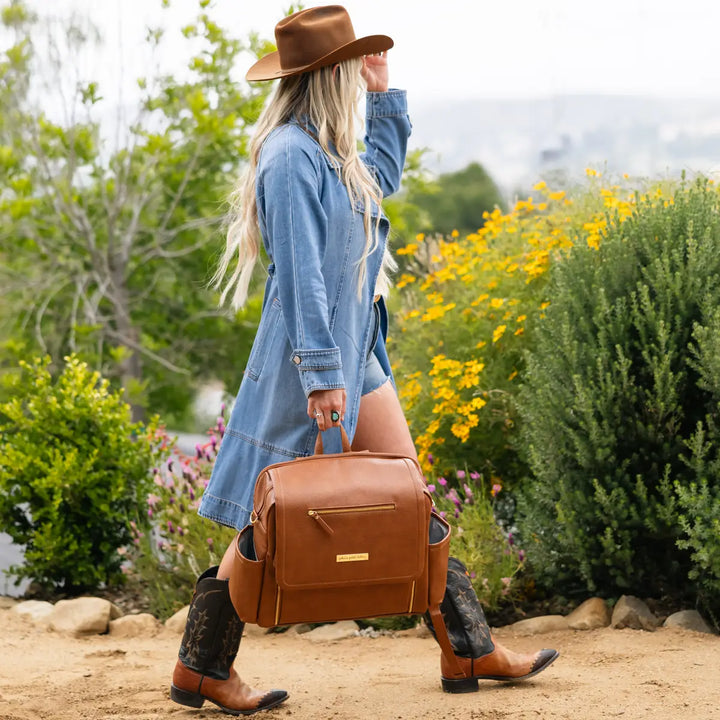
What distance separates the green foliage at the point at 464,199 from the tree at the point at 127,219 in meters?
29.8

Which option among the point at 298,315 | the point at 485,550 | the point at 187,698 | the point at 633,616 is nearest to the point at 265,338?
the point at 298,315

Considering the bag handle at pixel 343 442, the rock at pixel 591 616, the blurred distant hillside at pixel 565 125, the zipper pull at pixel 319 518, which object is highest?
the blurred distant hillside at pixel 565 125

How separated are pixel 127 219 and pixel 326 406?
6289 mm

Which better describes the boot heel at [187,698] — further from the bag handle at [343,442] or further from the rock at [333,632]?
the rock at [333,632]

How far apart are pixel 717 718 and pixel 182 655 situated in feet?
4.84

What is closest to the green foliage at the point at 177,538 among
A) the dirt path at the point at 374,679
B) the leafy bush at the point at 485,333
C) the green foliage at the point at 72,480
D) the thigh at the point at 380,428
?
the green foliage at the point at 72,480

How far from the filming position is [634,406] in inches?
148

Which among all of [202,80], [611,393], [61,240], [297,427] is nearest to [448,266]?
[611,393]

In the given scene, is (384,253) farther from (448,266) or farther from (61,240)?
(61,240)

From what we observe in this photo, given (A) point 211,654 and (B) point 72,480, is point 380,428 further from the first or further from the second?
(B) point 72,480

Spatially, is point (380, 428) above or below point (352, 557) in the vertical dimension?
above

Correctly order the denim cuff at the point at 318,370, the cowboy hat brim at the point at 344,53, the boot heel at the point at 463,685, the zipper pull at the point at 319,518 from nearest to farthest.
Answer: the zipper pull at the point at 319,518 < the denim cuff at the point at 318,370 < the cowboy hat brim at the point at 344,53 < the boot heel at the point at 463,685

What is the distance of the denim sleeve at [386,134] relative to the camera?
296cm

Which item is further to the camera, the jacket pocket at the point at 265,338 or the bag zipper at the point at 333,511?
the jacket pocket at the point at 265,338
